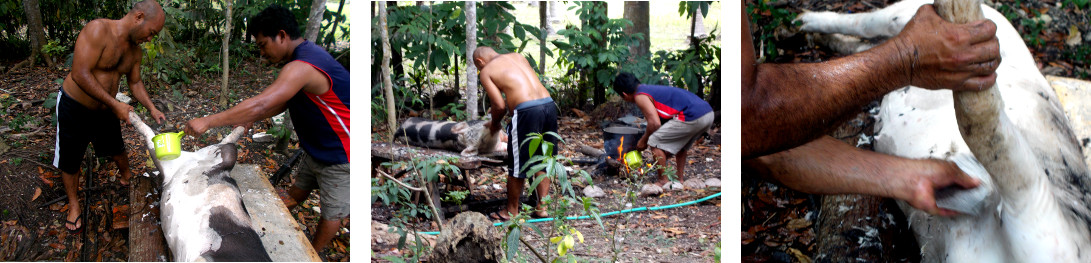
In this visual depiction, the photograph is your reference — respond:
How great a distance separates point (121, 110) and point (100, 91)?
93 mm

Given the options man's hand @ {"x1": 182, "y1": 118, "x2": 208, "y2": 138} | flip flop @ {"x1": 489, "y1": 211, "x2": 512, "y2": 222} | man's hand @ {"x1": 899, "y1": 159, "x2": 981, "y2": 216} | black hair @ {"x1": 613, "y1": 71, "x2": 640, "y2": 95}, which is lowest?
flip flop @ {"x1": 489, "y1": 211, "x2": 512, "y2": 222}

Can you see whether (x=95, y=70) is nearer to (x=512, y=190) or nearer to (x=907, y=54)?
(x=512, y=190)

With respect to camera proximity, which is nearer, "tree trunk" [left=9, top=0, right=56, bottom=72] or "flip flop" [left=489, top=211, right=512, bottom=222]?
"tree trunk" [left=9, top=0, right=56, bottom=72]

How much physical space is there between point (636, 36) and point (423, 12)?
0.83 m

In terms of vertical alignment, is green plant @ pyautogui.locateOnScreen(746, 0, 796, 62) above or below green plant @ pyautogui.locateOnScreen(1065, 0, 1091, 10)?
below

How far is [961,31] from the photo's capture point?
2.08 meters

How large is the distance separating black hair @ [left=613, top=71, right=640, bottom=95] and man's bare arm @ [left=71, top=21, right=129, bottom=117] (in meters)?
1.77

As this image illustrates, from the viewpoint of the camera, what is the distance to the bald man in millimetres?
2402

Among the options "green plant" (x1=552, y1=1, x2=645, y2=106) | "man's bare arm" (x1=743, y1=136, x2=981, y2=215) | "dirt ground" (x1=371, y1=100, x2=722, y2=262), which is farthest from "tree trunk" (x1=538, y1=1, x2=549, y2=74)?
"man's bare arm" (x1=743, y1=136, x2=981, y2=215)

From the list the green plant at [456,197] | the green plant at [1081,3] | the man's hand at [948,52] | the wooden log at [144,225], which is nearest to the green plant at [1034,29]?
the green plant at [1081,3]

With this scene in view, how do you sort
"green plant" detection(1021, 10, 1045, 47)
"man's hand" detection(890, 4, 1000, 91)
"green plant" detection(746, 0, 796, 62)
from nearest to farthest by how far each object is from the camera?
"man's hand" detection(890, 4, 1000, 91) → "green plant" detection(746, 0, 796, 62) → "green plant" detection(1021, 10, 1045, 47)

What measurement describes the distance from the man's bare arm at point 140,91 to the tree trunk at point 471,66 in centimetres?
110

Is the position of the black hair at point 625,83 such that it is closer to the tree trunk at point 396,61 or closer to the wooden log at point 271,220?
the tree trunk at point 396,61

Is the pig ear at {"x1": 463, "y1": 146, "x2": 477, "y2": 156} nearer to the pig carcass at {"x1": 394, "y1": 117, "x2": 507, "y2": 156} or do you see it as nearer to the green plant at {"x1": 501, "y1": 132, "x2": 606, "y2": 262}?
the pig carcass at {"x1": 394, "y1": 117, "x2": 507, "y2": 156}
